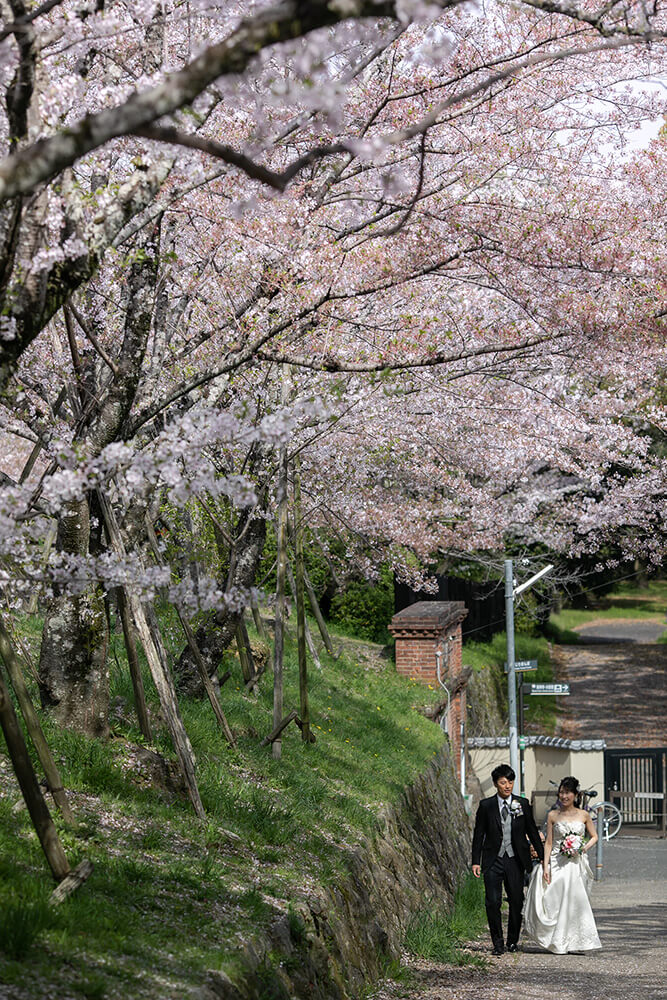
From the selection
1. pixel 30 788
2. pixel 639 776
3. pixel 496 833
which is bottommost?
pixel 639 776

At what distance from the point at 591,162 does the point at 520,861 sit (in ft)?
21.5

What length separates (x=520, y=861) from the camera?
10062 millimetres

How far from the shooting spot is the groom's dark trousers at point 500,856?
9977 millimetres

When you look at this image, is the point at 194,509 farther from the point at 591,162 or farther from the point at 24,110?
the point at 24,110

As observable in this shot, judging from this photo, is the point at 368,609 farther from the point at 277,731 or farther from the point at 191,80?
the point at 191,80

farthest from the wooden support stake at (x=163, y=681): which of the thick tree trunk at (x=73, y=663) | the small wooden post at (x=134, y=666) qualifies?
the thick tree trunk at (x=73, y=663)

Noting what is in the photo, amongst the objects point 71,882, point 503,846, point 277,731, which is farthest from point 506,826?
point 71,882

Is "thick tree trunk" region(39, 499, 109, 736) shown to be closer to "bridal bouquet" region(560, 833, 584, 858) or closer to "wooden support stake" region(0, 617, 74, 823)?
"wooden support stake" region(0, 617, 74, 823)

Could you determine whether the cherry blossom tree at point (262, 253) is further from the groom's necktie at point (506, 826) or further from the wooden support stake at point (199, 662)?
the groom's necktie at point (506, 826)

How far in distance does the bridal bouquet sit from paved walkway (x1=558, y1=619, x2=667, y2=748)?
73.1 ft

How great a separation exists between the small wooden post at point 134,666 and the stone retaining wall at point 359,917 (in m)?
1.88

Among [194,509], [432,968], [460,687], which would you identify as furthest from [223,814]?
[460,687]

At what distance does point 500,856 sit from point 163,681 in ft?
12.6

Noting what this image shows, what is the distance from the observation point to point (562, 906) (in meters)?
10.5
